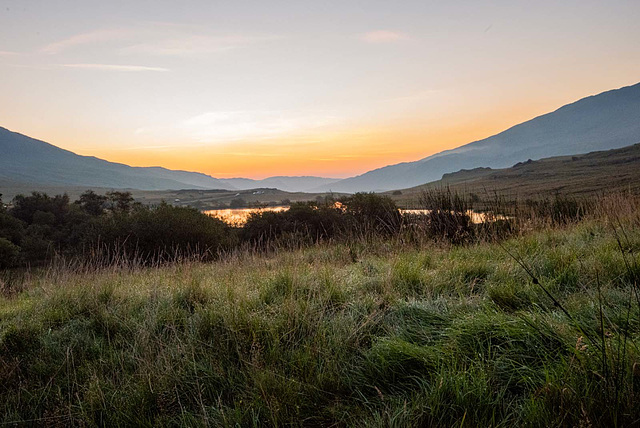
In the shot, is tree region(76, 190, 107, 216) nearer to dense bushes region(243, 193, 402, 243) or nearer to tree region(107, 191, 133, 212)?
tree region(107, 191, 133, 212)

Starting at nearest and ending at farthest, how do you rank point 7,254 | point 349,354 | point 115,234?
point 349,354, point 115,234, point 7,254

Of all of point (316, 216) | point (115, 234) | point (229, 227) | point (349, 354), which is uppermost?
point (316, 216)

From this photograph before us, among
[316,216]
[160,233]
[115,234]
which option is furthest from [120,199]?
[316,216]

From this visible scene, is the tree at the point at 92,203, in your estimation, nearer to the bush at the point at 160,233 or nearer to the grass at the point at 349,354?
the bush at the point at 160,233

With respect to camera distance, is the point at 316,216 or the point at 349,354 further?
the point at 316,216

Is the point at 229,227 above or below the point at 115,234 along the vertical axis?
below

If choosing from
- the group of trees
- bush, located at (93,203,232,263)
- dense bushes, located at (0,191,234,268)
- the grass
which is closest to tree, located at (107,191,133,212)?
the group of trees

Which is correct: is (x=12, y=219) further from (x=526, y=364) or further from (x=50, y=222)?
(x=526, y=364)

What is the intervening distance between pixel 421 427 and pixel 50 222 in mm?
34458

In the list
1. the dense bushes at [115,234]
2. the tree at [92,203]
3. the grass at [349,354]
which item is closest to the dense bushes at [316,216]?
the dense bushes at [115,234]

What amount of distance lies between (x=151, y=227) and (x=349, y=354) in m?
16.8

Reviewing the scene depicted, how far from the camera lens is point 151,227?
669 inches

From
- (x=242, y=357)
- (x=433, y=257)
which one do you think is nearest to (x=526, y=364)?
(x=242, y=357)

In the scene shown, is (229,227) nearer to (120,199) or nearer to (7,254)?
(7,254)
